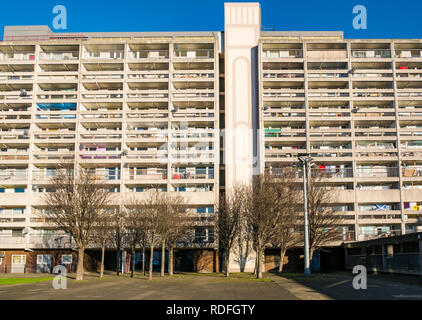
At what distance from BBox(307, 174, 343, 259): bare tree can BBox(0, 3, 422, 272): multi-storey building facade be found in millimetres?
7128

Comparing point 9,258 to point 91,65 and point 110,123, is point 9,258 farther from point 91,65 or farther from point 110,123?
point 91,65

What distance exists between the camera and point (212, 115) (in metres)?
69.4

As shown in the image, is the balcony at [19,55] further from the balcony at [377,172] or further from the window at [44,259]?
the balcony at [377,172]

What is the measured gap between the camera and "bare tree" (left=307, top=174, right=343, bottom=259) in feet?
175

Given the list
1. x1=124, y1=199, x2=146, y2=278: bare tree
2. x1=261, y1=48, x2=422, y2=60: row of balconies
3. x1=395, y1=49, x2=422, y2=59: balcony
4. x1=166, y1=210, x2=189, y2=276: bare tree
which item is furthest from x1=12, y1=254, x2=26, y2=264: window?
x1=395, y1=49, x2=422, y2=59: balcony

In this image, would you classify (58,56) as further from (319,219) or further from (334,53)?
(319,219)

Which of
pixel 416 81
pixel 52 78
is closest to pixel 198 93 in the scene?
pixel 52 78

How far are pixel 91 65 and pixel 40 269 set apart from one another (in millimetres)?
32414

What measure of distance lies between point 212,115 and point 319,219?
25.0 m

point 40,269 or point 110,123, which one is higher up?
point 110,123

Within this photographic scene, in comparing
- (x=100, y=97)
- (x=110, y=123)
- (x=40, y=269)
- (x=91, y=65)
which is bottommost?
(x=40, y=269)

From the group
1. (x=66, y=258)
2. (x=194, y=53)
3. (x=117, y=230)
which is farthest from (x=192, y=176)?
(x=66, y=258)

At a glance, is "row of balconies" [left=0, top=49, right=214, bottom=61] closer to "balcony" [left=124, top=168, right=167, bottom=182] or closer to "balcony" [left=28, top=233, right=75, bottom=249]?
"balcony" [left=124, top=168, right=167, bottom=182]

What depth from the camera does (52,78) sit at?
230 feet
